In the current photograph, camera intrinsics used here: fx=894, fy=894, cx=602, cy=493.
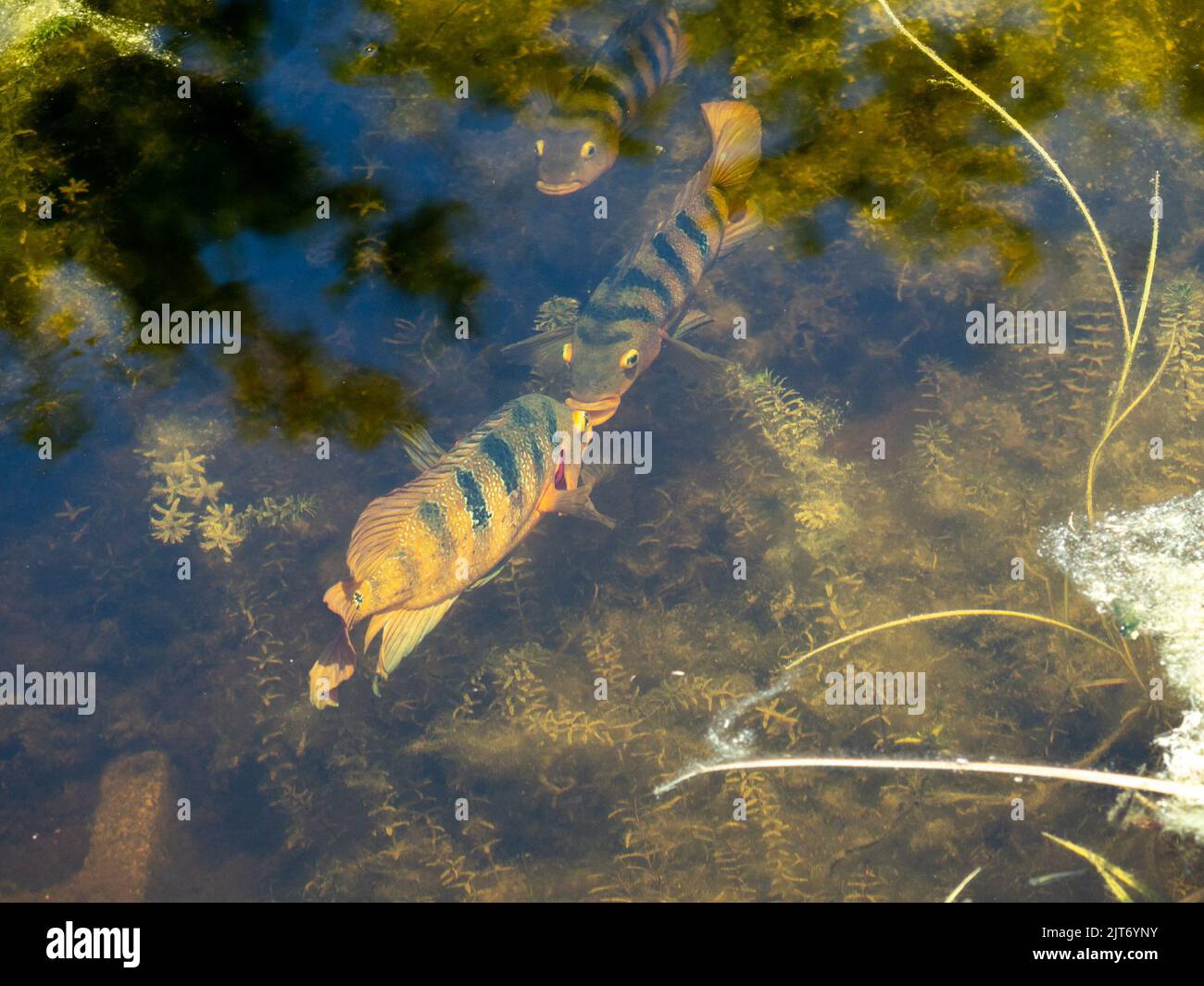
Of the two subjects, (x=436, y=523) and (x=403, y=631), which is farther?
(x=403, y=631)

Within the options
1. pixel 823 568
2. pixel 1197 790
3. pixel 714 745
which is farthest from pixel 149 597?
pixel 1197 790

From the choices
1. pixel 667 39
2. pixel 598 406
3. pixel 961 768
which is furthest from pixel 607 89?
pixel 961 768

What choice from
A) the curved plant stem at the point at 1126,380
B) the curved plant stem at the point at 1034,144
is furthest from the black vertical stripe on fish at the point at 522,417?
the curved plant stem at the point at 1034,144

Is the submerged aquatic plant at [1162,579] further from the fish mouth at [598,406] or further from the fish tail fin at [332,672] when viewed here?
the fish tail fin at [332,672]

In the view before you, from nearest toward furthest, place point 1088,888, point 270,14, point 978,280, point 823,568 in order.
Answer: point 1088,888
point 823,568
point 978,280
point 270,14

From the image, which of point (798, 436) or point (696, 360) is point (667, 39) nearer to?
point (696, 360)

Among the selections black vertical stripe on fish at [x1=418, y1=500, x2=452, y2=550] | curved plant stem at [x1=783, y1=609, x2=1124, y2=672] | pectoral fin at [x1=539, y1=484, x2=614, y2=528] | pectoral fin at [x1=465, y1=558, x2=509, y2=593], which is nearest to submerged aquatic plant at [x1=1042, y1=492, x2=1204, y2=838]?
curved plant stem at [x1=783, y1=609, x2=1124, y2=672]

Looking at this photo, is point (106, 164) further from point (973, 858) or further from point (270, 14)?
point (973, 858)
